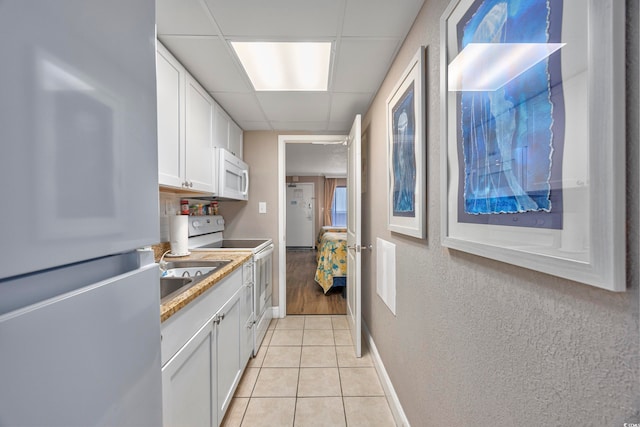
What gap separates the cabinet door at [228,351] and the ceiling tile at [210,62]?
147 centimetres

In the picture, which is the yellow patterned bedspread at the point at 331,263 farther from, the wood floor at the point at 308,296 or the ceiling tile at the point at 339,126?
the ceiling tile at the point at 339,126

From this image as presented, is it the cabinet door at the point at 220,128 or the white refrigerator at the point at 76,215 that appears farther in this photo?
the cabinet door at the point at 220,128

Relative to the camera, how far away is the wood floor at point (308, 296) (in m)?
3.28

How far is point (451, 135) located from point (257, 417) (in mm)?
1833

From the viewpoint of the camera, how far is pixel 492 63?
69 cm

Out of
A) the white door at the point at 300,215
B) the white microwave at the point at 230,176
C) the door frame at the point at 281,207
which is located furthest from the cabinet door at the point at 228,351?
the white door at the point at 300,215

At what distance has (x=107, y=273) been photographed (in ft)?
1.54

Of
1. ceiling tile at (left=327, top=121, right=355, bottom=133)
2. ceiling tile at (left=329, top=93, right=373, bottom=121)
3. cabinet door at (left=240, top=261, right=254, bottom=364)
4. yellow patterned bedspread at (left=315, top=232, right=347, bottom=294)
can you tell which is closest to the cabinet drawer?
cabinet door at (left=240, top=261, right=254, bottom=364)

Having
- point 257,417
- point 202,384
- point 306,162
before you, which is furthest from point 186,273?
point 306,162

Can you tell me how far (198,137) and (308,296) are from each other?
2.64 metres

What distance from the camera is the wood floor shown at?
3.28m

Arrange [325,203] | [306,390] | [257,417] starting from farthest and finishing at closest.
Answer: [325,203] < [306,390] < [257,417]

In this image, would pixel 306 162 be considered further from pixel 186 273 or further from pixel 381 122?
pixel 186 273

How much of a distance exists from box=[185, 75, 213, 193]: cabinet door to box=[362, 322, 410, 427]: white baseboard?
181 centimetres
